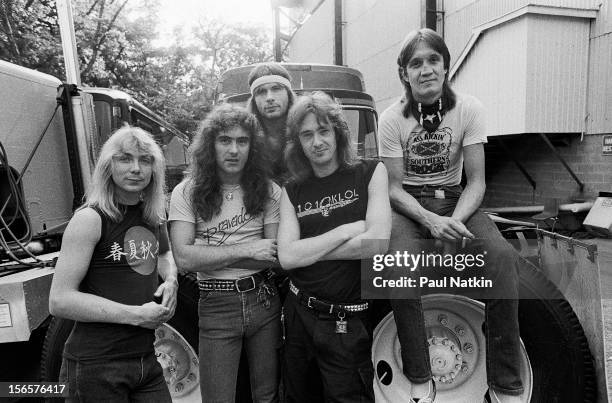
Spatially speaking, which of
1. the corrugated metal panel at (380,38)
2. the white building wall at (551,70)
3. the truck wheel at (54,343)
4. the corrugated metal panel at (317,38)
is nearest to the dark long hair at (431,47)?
the truck wheel at (54,343)

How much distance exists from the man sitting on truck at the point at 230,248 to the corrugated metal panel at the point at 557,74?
242 inches

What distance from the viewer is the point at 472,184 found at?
2.51 m

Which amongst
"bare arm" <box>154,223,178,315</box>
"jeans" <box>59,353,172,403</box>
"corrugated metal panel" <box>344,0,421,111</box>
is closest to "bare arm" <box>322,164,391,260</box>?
"bare arm" <box>154,223,178,315</box>

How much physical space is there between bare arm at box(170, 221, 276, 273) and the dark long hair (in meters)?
1.05

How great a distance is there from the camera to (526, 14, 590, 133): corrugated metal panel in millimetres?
7098

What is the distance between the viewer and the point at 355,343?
216cm

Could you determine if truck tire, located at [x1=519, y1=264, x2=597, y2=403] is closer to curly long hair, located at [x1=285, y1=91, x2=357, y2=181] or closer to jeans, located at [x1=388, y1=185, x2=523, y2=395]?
jeans, located at [x1=388, y1=185, x2=523, y2=395]

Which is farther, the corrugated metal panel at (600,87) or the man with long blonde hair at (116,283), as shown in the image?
the corrugated metal panel at (600,87)

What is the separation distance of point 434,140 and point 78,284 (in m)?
1.79

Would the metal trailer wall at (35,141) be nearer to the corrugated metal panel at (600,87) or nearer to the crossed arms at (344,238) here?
the crossed arms at (344,238)

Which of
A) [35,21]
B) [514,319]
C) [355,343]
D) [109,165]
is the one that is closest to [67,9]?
[109,165]

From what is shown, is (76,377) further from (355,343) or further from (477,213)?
(477,213)

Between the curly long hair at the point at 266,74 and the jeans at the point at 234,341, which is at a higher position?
the curly long hair at the point at 266,74

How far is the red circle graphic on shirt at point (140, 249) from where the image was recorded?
205 centimetres
